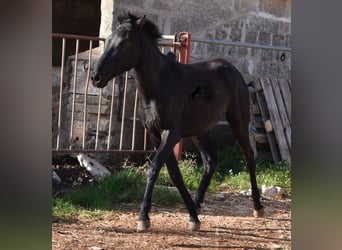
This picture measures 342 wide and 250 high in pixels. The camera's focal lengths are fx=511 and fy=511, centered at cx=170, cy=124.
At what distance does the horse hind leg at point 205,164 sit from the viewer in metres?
5.41

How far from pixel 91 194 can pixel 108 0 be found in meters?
2.91

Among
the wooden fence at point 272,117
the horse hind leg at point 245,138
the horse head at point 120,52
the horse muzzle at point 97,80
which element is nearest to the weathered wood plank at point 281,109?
the wooden fence at point 272,117

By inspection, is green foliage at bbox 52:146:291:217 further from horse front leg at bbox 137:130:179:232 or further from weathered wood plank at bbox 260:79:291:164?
horse front leg at bbox 137:130:179:232

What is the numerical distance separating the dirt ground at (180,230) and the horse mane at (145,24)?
1.80 m

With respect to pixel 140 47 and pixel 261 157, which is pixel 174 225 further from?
pixel 261 157

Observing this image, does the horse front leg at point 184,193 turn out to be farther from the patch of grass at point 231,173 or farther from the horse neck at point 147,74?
the patch of grass at point 231,173

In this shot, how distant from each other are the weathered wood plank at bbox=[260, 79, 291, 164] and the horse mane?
12.3 ft

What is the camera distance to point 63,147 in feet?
22.7

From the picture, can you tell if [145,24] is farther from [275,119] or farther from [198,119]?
[275,119]

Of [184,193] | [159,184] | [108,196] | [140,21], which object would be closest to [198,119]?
[184,193]

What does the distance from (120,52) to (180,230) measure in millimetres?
1758
